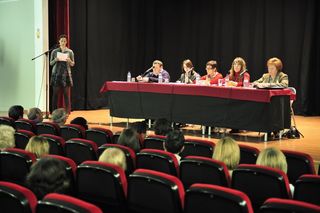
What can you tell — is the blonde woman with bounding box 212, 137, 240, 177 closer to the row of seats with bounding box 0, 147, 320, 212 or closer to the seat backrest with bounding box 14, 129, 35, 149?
the row of seats with bounding box 0, 147, 320, 212

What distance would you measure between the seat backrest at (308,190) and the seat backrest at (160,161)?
0.88 metres

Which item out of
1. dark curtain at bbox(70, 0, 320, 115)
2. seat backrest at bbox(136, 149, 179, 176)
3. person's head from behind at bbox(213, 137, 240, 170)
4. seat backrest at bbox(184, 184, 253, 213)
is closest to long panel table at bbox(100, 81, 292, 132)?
person's head from behind at bbox(213, 137, 240, 170)

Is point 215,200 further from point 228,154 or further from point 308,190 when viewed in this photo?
point 228,154

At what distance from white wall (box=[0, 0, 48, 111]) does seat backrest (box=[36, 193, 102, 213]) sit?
330 inches

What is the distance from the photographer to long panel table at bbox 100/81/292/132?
6629 mm

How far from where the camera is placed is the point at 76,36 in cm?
1098

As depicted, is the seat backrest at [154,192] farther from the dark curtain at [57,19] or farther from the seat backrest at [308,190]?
the dark curtain at [57,19]

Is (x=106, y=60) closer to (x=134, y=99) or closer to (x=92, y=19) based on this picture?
(x=92, y=19)

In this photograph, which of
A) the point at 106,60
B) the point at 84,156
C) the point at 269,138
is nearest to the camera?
the point at 84,156

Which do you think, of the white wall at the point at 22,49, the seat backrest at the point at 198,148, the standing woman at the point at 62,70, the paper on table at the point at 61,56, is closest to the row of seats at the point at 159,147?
the seat backrest at the point at 198,148

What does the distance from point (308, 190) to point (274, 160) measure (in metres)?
0.42

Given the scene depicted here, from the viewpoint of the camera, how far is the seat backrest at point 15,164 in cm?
319

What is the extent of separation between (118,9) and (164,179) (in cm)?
994

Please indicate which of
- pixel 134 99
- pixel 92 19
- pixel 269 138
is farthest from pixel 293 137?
pixel 92 19
